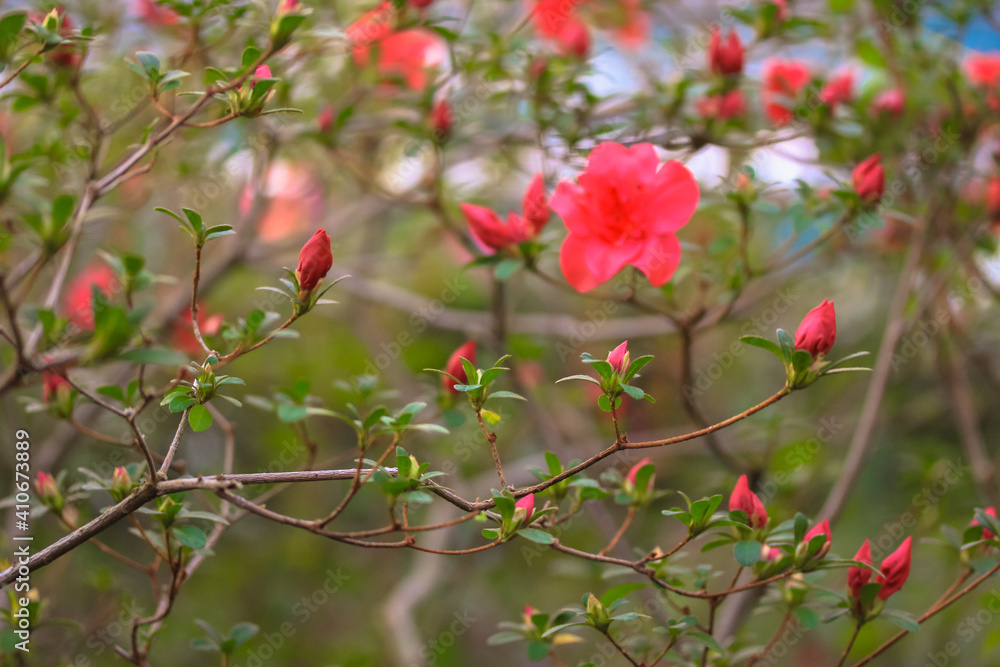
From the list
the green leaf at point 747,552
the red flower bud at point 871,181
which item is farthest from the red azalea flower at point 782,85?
the green leaf at point 747,552

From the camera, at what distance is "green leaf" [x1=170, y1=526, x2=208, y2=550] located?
31.5 inches

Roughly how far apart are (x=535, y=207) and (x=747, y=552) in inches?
22.4

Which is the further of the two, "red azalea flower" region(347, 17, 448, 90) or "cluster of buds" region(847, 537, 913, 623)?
"red azalea flower" region(347, 17, 448, 90)

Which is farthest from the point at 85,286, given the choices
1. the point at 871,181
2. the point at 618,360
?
the point at 871,181

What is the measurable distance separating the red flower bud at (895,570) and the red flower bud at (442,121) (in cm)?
101

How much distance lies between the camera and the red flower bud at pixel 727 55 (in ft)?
4.47

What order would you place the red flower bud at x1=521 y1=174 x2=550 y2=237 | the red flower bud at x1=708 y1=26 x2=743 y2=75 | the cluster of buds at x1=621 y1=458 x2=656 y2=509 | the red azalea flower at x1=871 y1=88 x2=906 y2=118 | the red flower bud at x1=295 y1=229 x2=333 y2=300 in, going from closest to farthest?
1. the red flower bud at x1=295 y1=229 x2=333 y2=300
2. the cluster of buds at x1=621 y1=458 x2=656 y2=509
3. the red flower bud at x1=521 y1=174 x2=550 y2=237
4. the red flower bud at x1=708 y1=26 x2=743 y2=75
5. the red azalea flower at x1=871 y1=88 x2=906 y2=118

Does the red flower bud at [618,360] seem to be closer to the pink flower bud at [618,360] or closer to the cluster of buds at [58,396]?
the pink flower bud at [618,360]

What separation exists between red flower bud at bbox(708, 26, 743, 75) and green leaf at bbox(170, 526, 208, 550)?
1.19 meters

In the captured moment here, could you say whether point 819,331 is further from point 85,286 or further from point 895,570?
point 85,286

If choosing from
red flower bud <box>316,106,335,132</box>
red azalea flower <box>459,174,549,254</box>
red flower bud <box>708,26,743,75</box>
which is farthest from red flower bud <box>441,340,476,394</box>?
red flower bud <box>708,26,743,75</box>

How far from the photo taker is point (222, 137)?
159 centimetres

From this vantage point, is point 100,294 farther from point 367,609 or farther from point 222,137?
point 367,609

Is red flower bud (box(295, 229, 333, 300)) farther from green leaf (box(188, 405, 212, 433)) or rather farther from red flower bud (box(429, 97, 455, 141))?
red flower bud (box(429, 97, 455, 141))
